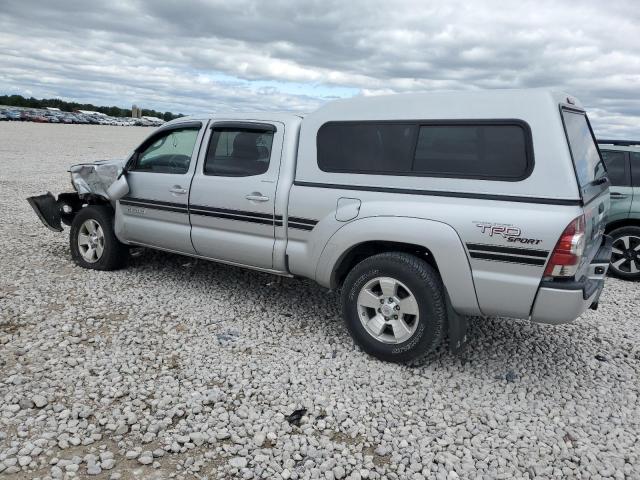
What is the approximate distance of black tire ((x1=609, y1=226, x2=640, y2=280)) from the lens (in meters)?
6.43

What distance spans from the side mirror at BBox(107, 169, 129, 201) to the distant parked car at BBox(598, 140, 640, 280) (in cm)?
579

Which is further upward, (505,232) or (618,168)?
(618,168)

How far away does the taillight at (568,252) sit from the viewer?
10.6 feet

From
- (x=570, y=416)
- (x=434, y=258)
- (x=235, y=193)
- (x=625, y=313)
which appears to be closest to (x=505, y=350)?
(x=570, y=416)

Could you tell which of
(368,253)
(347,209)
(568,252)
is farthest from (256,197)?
(568,252)

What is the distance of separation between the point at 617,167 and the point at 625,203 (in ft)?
1.52

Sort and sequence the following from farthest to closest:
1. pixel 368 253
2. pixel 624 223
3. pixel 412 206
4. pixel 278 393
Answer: pixel 624 223, pixel 368 253, pixel 412 206, pixel 278 393

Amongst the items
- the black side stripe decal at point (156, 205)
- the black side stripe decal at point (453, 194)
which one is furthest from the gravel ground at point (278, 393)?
the black side stripe decal at point (453, 194)

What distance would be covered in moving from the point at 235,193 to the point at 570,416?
10.4 feet

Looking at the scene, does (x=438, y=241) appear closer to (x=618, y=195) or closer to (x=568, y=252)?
(x=568, y=252)

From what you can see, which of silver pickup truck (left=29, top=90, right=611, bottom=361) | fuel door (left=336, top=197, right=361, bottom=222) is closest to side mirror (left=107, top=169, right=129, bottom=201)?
silver pickup truck (left=29, top=90, right=611, bottom=361)

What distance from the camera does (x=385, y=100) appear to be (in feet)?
13.4

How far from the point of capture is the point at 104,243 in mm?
5930

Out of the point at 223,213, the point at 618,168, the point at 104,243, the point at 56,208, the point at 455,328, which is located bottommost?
the point at 104,243
